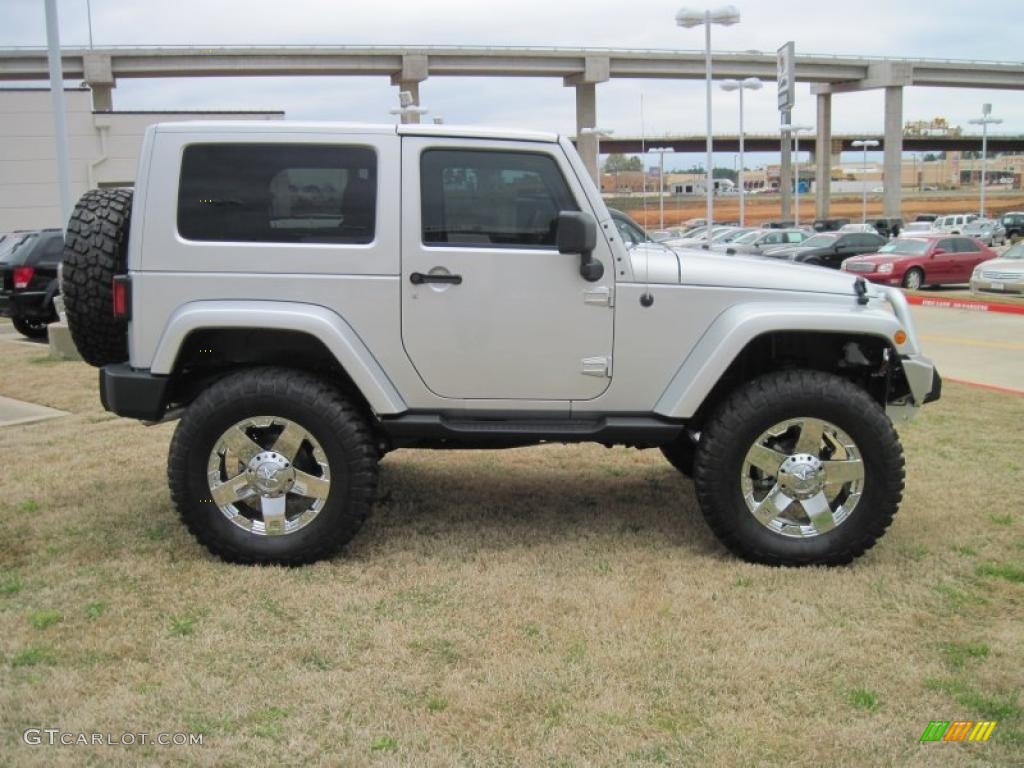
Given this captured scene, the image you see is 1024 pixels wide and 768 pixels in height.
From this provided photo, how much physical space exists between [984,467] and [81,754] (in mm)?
5760

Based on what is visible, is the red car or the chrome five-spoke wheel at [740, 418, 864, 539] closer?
the chrome five-spoke wheel at [740, 418, 864, 539]

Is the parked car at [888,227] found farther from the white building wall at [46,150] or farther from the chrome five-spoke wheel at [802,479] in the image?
the chrome five-spoke wheel at [802,479]

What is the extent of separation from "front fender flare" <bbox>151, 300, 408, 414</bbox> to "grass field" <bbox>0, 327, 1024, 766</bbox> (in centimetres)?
92

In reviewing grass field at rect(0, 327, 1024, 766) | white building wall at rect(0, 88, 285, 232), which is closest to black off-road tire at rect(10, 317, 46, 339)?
grass field at rect(0, 327, 1024, 766)

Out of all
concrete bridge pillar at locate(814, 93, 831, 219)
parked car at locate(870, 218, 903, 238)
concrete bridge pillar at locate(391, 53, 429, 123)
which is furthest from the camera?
concrete bridge pillar at locate(814, 93, 831, 219)

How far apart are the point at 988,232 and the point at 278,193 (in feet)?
180

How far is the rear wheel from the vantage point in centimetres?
2598

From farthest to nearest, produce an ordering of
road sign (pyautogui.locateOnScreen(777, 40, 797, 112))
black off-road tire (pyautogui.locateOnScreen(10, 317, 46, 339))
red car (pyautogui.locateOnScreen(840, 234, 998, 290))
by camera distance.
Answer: road sign (pyautogui.locateOnScreen(777, 40, 797, 112)), red car (pyautogui.locateOnScreen(840, 234, 998, 290)), black off-road tire (pyautogui.locateOnScreen(10, 317, 46, 339))

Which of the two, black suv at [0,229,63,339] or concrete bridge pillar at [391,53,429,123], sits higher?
concrete bridge pillar at [391,53,429,123]

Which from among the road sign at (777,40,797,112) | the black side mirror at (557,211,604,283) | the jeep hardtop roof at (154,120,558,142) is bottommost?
the black side mirror at (557,211,604,283)

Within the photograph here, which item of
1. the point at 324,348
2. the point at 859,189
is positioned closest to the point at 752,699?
the point at 324,348

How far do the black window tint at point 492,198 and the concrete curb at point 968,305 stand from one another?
15.6 metres

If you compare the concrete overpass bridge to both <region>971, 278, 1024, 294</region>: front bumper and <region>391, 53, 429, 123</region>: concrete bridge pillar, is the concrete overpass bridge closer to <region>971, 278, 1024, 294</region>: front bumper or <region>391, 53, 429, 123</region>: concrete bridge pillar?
<region>391, 53, 429, 123</region>: concrete bridge pillar

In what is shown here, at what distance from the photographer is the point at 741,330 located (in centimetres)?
472
